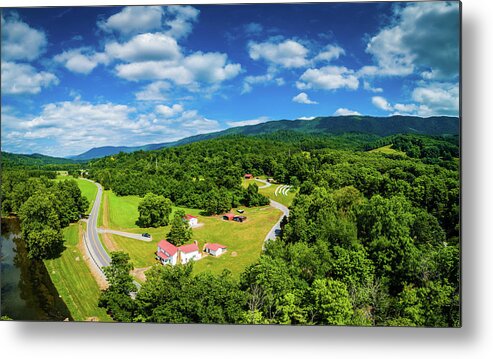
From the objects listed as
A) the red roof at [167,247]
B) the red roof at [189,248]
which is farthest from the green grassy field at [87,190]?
the red roof at [189,248]

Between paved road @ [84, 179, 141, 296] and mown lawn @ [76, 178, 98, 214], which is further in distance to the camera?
mown lawn @ [76, 178, 98, 214]

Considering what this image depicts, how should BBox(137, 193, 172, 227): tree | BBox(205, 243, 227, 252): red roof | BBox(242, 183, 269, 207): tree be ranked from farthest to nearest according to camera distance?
BBox(242, 183, 269, 207): tree, BBox(137, 193, 172, 227): tree, BBox(205, 243, 227, 252): red roof

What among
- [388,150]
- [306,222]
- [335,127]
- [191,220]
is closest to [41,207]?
[191,220]

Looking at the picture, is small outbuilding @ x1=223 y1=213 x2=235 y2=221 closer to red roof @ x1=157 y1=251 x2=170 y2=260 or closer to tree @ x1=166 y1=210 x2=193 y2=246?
tree @ x1=166 y1=210 x2=193 y2=246

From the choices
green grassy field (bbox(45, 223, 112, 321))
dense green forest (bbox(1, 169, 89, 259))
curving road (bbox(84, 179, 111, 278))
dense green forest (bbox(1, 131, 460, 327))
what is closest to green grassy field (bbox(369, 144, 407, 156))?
dense green forest (bbox(1, 131, 460, 327))

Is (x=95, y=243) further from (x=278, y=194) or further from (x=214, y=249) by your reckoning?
(x=278, y=194)

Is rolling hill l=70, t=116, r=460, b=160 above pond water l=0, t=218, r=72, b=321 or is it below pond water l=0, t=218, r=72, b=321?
above

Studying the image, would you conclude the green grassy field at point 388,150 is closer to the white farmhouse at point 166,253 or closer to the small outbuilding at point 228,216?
the small outbuilding at point 228,216
